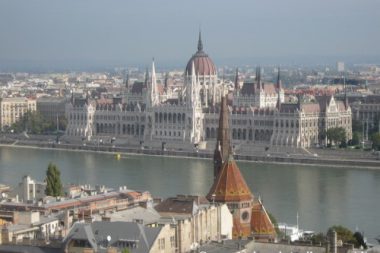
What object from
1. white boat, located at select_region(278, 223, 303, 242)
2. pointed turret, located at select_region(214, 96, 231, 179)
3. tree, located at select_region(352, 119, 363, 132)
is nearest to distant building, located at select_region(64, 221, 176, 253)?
white boat, located at select_region(278, 223, 303, 242)

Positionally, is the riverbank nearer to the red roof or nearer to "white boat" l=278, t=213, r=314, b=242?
"white boat" l=278, t=213, r=314, b=242

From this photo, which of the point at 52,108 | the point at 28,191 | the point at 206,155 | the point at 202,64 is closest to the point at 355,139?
the point at 206,155

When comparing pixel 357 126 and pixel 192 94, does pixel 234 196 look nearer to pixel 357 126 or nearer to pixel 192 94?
pixel 192 94

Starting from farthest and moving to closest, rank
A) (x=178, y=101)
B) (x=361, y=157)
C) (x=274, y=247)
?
1. (x=178, y=101)
2. (x=361, y=157)
3. (x=274, y=247)

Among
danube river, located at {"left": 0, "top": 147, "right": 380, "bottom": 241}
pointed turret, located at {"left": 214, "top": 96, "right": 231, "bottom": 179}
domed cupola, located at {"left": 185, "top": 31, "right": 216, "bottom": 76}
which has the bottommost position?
danube river, located at {"left": 0, "top": 147, "right": 380, "bottom": 241}

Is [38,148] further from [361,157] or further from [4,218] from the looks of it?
[4,218]

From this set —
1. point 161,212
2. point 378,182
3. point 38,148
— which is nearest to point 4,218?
point 161,212

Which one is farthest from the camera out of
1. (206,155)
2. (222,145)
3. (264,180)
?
(206,155)
